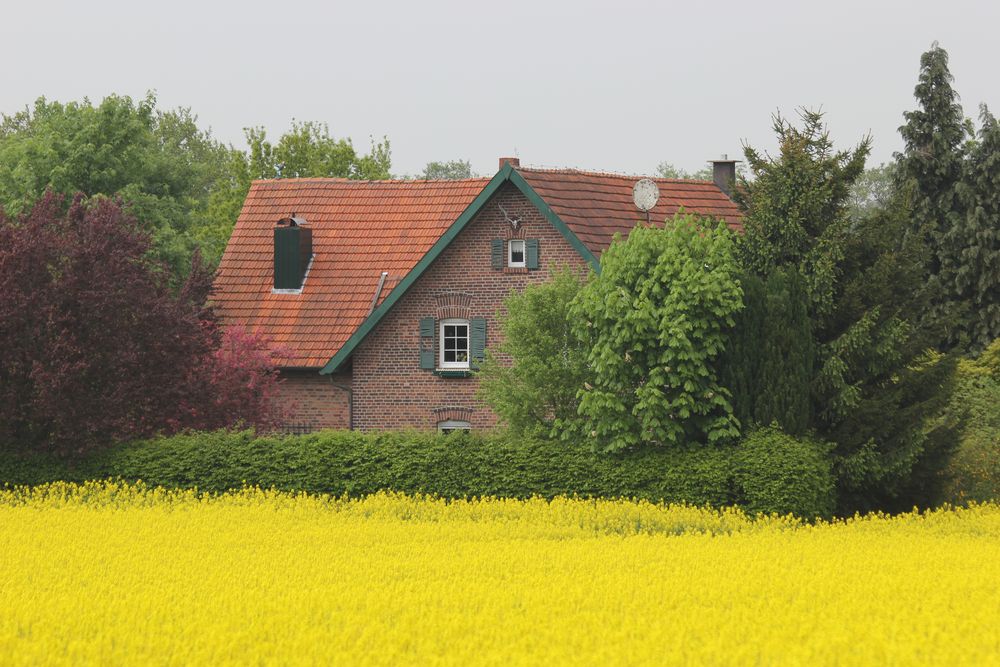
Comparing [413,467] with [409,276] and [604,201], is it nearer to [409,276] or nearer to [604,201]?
[409,276]

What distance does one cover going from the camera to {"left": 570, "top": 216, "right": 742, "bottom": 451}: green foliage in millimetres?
26438

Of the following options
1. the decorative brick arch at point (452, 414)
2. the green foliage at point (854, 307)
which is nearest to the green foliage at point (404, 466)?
the green foliage at point (854, 307)

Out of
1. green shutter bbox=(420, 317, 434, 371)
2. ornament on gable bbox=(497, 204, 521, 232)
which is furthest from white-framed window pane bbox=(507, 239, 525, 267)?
green shutter bbox=(420, 317, 434, 371)

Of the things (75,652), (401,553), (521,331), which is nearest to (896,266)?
(521,331)

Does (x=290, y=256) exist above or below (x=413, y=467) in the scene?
above

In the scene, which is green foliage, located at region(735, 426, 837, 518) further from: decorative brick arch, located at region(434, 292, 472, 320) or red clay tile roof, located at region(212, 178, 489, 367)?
red clay tile roof, located at region(212, 178, 489, 367)

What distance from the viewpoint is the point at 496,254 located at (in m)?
38.1

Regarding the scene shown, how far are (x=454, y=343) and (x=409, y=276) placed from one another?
221cm

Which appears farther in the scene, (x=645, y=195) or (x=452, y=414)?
(x=645, y=195)

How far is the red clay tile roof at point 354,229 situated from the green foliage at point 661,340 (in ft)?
33.2

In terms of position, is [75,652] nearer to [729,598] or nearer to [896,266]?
[729,598]

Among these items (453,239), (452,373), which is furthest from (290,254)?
(452,373)

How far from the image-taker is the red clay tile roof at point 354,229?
3934cm

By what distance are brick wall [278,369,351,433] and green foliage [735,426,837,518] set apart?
15.8 m
